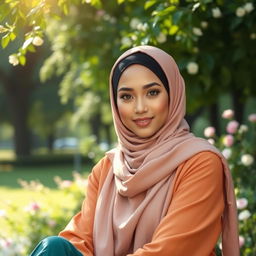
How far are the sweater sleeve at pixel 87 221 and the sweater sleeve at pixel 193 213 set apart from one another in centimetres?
43

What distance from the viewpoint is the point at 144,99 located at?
3.12 meters

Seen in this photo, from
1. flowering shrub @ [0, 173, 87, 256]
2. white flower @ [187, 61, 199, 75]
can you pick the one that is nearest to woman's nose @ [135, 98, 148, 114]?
white flower @ [187, 61, 199, 75]

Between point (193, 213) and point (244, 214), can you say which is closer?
point (193, 213)

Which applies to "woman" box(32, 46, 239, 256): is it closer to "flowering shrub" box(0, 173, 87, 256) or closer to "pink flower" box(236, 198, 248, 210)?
"pink flower" box(236, 198, 248, 210)

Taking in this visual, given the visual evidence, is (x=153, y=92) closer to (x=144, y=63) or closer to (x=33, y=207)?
(x=144, y=63)

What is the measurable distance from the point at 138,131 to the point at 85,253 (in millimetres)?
661

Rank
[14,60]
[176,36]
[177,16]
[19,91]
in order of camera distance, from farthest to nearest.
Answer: [19,91], [176,36], [177,16], [14,60]

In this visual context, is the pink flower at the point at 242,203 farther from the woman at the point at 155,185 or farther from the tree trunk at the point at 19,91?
the tree trunk at the point at 19,91

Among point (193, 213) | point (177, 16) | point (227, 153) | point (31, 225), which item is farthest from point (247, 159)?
point (193, 213)

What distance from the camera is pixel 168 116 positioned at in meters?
3.14

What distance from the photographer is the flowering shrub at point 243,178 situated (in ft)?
16.0

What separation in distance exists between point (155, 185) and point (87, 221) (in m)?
0.49

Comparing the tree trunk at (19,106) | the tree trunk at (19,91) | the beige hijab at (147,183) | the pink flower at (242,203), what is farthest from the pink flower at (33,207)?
the tree trunk at (19,106)

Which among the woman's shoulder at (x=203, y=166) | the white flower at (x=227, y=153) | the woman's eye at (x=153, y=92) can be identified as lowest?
the white flower at (x=227, y=153)
